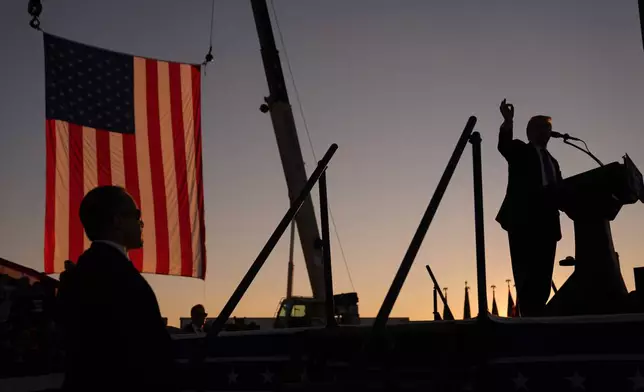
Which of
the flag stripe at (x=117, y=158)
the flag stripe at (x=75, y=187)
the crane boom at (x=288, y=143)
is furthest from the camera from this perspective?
the flag stripe at (x=117, y=158)

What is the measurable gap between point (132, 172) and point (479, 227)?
973 cm

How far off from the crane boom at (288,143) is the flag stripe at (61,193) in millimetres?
3868

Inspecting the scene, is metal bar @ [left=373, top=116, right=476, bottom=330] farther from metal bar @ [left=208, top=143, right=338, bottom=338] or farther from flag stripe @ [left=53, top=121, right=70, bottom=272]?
flag stripe @ [left=53, top=121, right=70, bottom=272]

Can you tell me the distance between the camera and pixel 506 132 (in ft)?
17.6

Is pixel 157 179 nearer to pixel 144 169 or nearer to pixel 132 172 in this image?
pixel 144 169

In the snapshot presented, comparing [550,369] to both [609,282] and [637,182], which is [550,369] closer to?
[609,282]

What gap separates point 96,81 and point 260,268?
9.17 m

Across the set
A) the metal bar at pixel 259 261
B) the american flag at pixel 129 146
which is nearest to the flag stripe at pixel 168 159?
the american flag at pixel 129 146

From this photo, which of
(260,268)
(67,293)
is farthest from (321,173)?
(67,293)

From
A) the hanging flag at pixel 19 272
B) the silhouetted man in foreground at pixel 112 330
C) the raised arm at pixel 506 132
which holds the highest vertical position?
the raised arm at pixel 506 132

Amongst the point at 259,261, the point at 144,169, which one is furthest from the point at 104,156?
the point at 259,261

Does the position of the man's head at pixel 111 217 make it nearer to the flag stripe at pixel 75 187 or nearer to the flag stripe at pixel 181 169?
the flag stripe at pixel 75 187

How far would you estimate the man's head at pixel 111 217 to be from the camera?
280cm

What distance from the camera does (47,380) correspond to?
489 cm
